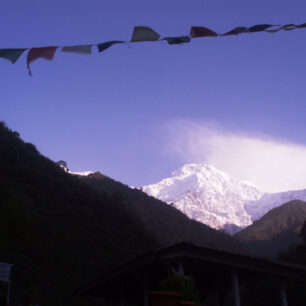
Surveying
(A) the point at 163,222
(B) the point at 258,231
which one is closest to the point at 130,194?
(A) the point at 163,222

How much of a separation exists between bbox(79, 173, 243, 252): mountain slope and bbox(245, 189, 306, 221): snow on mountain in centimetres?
6609

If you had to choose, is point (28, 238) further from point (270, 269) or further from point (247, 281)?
point (270, 269)

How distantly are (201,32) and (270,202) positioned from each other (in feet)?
408

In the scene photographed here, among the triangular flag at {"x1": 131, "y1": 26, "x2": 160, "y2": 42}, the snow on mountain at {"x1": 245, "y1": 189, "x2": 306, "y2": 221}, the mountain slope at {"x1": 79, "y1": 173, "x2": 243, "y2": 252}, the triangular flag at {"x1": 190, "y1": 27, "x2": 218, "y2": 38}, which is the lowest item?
the triangular flag at {"x1": 131, "y1": 26, "x2": 160, "y2": 42}

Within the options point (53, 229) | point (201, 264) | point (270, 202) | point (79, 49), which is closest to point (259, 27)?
point (79, 49)

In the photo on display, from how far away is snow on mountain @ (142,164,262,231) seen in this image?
11299 cm

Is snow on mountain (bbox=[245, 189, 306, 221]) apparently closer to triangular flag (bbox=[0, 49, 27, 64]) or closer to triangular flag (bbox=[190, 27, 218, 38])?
triangular flag (bbox=[190, 27, 218, 38])

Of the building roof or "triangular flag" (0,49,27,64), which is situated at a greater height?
"triangular flag" (0,49,27,64)

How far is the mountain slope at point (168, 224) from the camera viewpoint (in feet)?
161

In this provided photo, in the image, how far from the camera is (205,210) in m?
126

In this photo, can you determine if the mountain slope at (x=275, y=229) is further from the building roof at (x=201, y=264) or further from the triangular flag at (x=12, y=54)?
the triangular flag at (x=12, y=54)

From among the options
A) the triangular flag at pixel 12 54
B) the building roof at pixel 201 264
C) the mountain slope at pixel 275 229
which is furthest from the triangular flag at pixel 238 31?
the mountain slope at pixel 275 229

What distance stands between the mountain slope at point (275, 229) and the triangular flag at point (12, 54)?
169 feet

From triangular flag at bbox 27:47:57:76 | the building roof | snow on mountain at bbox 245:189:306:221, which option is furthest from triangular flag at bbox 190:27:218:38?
snow on mountain at bbox 245:189:306:221
